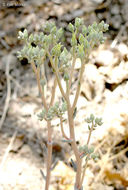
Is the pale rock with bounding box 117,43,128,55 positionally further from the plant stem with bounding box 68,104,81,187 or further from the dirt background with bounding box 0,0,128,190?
the plant stem with bounding box 68,104,81,187

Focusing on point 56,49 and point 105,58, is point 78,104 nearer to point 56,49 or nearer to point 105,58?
point 105,58

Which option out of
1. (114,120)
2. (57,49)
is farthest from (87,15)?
(57,49)

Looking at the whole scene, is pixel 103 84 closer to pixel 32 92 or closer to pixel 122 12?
pixel 32 92

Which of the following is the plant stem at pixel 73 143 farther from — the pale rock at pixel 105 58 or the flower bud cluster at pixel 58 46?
the pale rock at pixel 105 58

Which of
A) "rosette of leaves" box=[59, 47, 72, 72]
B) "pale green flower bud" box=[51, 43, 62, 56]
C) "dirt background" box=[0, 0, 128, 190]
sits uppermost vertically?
"pale green flower bud" box=[51, 43, 62, 56]

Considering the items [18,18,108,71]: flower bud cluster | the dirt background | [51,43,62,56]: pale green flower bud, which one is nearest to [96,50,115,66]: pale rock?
the dirt background

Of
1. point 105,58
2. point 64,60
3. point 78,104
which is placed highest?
point 64,60

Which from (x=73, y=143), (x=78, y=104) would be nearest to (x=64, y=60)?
(x=73, y=143)

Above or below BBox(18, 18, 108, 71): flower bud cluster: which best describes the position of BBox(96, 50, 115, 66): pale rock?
below
